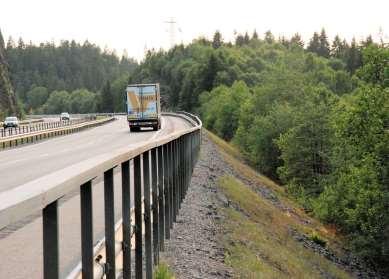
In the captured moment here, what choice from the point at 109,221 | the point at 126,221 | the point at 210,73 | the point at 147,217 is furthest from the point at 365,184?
the point at 210,73

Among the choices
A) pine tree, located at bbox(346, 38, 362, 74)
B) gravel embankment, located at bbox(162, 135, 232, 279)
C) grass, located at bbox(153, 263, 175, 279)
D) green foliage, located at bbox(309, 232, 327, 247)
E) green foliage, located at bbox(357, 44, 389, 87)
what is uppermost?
pine tree, located at bbox(346, 38, 362, 74)

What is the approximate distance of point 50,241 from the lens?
8.41 ft

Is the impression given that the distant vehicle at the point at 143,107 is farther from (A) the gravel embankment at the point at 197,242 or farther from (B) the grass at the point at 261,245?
(A) the gravel embankment at the point at 197,242

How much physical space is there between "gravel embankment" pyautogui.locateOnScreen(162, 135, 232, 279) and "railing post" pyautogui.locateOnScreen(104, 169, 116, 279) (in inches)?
202

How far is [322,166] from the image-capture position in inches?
2104

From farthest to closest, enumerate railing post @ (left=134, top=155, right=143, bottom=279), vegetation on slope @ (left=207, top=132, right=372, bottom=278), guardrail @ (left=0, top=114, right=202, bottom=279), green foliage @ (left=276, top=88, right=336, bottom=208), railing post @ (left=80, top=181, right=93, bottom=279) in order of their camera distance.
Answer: green foliage @ (left=276, top=88, right=336, bottom=208)
vegetation on slope @ (left=207, top=132, right=372, bottom=278)
railing post @ (left=134, top=155, right=143, bottom=279)
railing post @ (left=80, top=181, right=93, bottom=279)
guardrail @ (left=0, top=114, right=202, bottom=279)

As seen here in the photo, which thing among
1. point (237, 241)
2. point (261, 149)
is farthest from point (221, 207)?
point (261, 149)

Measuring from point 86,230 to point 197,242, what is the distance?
8849 millimetres

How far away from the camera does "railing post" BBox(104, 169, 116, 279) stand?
406 cm

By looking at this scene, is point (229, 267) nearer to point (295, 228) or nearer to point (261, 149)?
point (295, 228)

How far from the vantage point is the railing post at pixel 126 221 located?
4.88 meters

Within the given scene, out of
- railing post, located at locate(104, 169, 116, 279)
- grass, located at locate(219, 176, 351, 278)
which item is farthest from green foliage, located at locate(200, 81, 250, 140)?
railing post, located at locate(104, 169, 116, 279)

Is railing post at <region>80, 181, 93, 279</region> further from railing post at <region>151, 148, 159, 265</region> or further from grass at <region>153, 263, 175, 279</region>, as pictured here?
grass at <region>153, 263, 175, 279</region>

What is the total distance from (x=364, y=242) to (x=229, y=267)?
20710 mm
